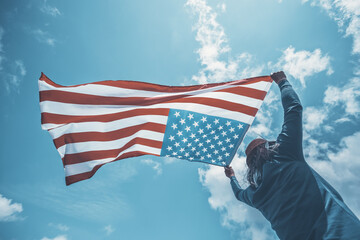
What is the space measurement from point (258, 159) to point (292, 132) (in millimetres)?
612

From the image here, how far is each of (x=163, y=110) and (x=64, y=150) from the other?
2.52 m

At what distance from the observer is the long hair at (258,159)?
8.19 feet

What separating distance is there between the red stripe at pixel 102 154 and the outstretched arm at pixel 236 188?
1.86 metres

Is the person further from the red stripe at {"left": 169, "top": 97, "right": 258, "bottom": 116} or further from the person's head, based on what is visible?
the red stripe at {"left": 169, "top": 97, "right": 258, "bottom": 116}

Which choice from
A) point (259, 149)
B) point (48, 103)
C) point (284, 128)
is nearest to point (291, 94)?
point (284, 128)

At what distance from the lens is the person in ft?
5.65

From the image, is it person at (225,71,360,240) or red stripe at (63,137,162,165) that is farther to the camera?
red stripe at (63,137,162,165)

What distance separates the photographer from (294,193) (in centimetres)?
195

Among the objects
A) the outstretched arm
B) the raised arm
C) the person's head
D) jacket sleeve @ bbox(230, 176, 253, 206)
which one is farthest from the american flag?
the raised arm

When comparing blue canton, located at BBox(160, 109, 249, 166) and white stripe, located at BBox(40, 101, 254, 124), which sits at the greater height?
white stripe, located at BBox(40, 101, 254, 124)

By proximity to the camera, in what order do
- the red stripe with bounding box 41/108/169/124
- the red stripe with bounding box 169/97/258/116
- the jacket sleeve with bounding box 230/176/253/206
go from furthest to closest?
the red stripe with bounding box 169/97/258/116 → the red stripe with bounding box 41/108/169/124 → the jacket sleeve with bounding box 230/176/253/206

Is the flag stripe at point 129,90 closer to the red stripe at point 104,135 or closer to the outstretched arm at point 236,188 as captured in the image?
the red stripe at point 104,135

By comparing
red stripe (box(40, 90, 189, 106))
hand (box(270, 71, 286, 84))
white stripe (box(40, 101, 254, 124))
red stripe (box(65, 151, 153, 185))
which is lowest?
red stripe (box(65, 151, 153, 185))

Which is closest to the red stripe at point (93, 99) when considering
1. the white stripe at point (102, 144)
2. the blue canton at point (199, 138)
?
the blue canton at point (199, 138)
